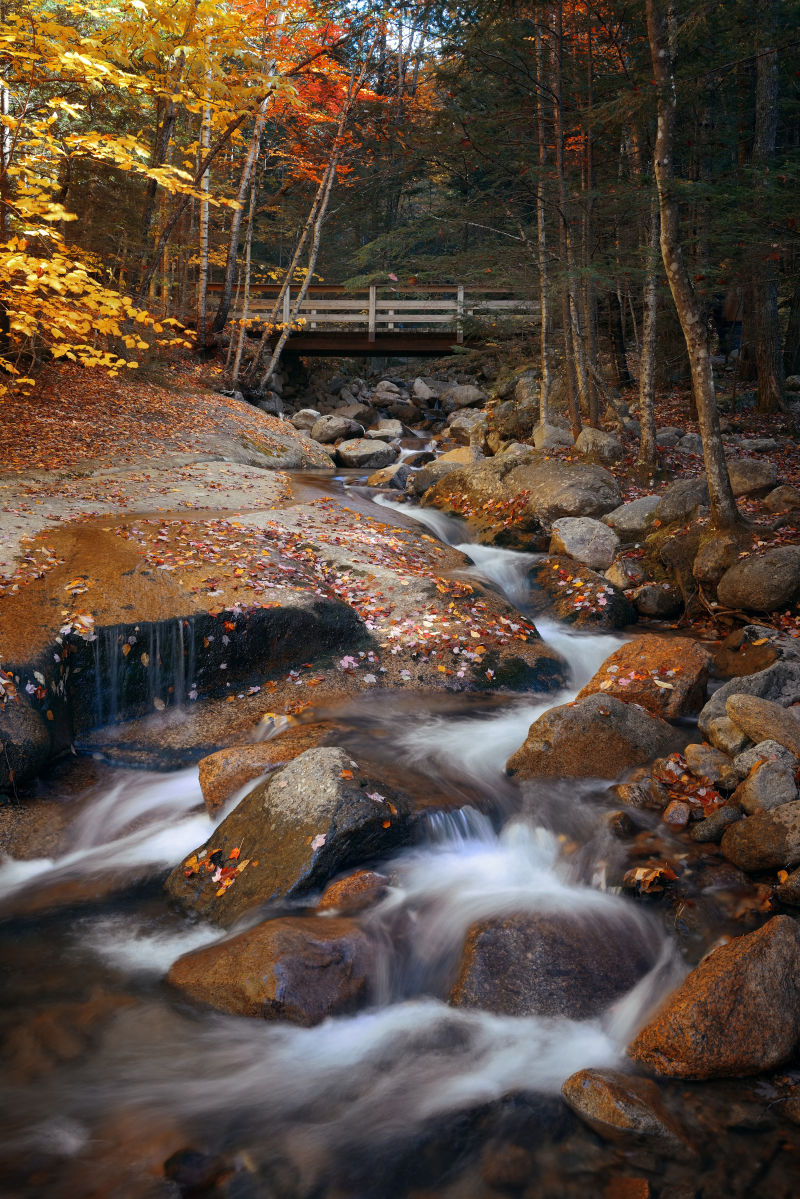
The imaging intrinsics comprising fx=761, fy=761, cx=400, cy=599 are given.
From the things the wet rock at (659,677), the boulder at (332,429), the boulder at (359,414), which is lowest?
the wet rock at (659,677)

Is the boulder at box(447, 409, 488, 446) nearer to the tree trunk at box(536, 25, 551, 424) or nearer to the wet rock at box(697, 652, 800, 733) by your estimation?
the tree trunk at box(536, 25, 551, 424)

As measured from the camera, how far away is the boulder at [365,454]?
16.5m

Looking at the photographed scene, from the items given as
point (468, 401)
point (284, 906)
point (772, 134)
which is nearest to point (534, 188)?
point (772, 134)

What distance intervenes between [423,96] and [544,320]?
42.2 feet

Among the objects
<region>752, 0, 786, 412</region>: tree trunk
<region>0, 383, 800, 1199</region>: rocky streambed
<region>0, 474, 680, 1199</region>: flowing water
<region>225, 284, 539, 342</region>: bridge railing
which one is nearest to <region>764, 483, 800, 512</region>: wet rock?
<region>0, 383, 800, 1199</region>: rocky streambed

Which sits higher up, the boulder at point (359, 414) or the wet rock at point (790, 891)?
the boulder at point (359, 414)

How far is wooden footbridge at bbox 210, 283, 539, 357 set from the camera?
21.4 m

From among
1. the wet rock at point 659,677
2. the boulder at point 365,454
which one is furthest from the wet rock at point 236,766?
the boulder at point 365,454

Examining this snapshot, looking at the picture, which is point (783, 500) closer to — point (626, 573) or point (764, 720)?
point (626, 573)

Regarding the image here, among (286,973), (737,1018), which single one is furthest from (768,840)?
(286,973)

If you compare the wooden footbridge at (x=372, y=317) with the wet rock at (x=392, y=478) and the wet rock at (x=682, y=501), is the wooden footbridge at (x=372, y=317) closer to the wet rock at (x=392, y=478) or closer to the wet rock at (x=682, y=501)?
the wet rock at (x=392, y=478)

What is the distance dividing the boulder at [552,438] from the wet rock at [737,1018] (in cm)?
1094

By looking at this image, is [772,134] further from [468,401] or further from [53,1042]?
[53,1042]

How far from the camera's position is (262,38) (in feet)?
48.3
